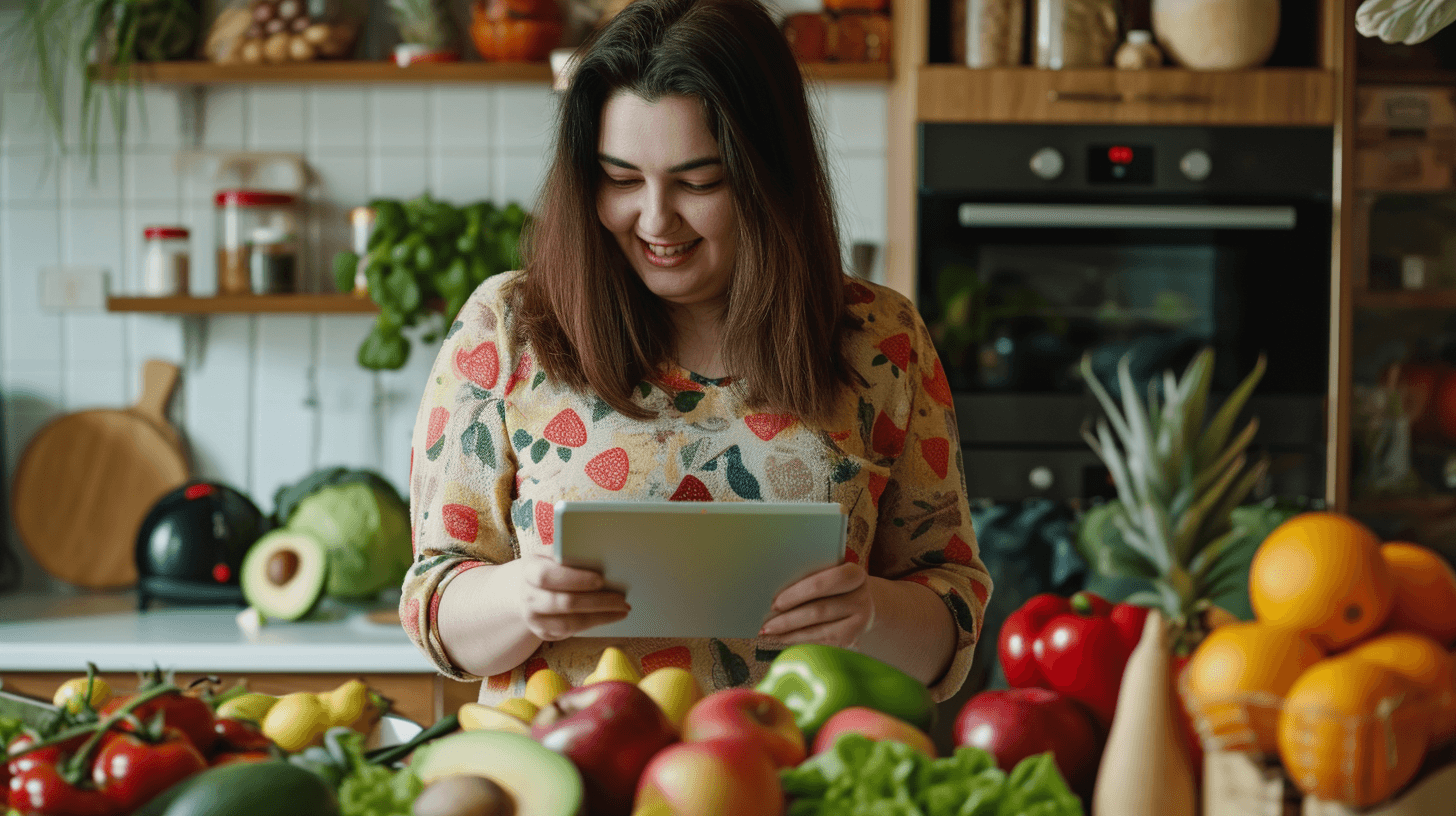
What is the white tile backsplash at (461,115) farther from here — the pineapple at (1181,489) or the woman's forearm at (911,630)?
the pineapple at (1181,489)

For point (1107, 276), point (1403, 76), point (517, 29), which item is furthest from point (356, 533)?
point (1403, 76)

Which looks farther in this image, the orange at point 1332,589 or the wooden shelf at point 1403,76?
the wooden shelf at point 1403,76

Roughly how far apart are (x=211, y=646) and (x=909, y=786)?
5.35 ft

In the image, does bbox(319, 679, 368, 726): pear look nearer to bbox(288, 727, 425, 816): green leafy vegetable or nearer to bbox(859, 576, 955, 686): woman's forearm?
bbox(288, 727, 425, 816): green leafy vegetable

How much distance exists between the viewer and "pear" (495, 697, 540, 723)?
0.71m

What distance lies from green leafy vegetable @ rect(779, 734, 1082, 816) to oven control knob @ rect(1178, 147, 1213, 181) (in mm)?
1859

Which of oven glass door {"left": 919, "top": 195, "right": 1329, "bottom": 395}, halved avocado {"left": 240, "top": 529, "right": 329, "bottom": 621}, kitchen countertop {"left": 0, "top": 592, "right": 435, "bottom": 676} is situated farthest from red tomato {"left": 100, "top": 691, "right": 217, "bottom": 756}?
oven glass door {"left": 919, "top": 195, "right": 1329, "bottom": 395}

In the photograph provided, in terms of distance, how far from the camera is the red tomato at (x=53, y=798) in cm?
57

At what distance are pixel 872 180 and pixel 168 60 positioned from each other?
144cm

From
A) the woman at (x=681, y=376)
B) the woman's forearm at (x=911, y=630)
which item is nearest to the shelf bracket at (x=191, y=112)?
the woman at (x=681, y=376)

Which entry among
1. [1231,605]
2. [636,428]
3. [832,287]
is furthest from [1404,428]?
[636,428]

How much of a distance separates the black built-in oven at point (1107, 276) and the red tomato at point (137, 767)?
1.79 metres

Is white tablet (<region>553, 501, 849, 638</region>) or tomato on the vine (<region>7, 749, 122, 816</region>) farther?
white tablet (<region>553, 501, 849, 638</region>)

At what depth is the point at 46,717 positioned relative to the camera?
2.20ft
